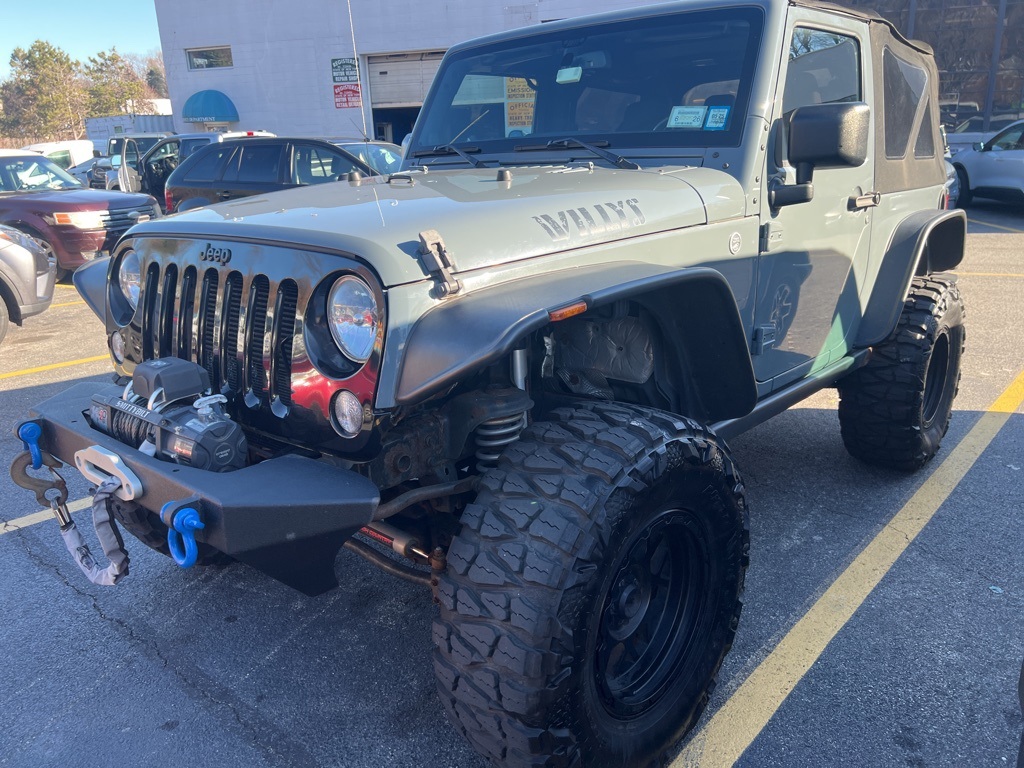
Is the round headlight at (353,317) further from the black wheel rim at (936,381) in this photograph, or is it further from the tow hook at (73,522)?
the black wheel rim at (936,381)

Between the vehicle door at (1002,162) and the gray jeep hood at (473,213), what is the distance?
514 inches

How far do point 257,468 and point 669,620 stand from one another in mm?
1290

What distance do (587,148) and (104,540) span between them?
6.98 ft

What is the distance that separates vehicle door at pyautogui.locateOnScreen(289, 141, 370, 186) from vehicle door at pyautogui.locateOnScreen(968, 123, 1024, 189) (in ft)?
35.7

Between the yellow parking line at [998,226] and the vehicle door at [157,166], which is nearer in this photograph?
the yellow parking line at [998,226]

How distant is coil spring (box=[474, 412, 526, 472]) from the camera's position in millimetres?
2148

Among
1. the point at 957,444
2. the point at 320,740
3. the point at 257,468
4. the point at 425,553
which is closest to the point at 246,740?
the point at 320,740

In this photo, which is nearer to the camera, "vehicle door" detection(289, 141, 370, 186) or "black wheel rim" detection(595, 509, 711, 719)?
"black wheel rim" detection(595, 509, 711, 719)

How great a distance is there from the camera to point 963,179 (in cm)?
1423

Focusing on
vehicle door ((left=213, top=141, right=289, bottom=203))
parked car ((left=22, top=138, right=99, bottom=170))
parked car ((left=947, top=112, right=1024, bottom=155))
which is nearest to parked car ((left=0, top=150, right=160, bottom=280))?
vehicle door ((left=213, top=141, right=289, bottom=203))

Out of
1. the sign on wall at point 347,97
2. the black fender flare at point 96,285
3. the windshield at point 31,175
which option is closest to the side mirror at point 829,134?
the black fender flare at point 96,285

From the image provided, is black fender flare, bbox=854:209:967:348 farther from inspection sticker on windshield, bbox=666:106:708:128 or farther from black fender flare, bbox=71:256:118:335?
black fender flare, bbox=71:256:118:335

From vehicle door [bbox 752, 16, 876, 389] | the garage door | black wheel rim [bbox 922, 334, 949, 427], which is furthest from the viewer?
the garage door

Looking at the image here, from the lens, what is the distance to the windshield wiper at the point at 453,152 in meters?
3.29
